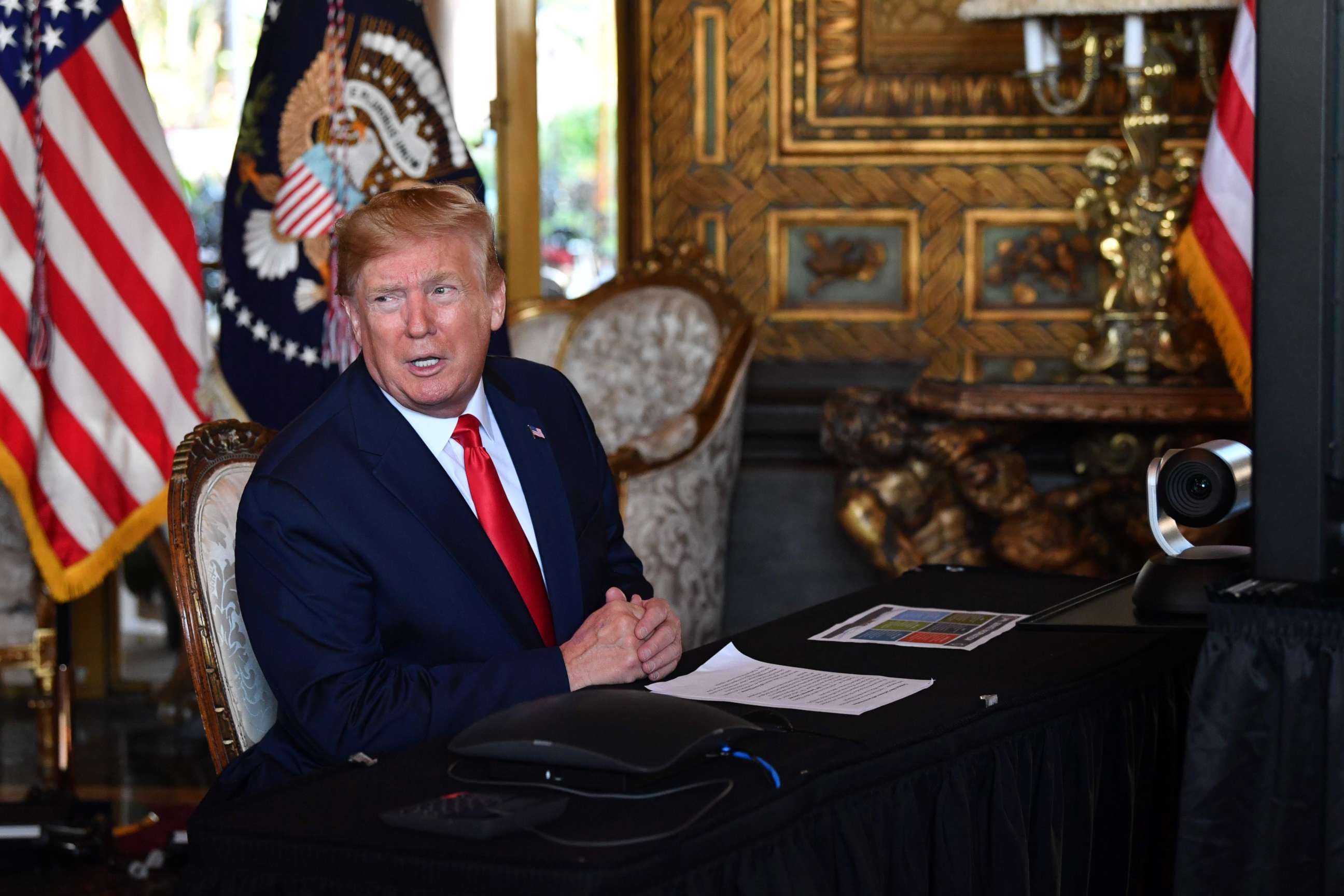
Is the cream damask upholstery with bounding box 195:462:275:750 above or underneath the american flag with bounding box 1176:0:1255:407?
underneath

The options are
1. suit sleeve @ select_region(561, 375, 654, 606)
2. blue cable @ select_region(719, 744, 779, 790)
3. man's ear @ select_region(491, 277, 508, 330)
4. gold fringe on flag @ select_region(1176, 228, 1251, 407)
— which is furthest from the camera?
gold fringe on flag @ select_region(1176, 228, 1251, 407)

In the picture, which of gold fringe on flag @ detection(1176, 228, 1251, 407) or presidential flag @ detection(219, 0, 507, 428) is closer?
gold fringe on flag @ detection(1176, 228, 1251, 407)

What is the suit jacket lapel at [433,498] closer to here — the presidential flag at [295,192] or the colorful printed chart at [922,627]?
the colorful printed chart at [922,627]

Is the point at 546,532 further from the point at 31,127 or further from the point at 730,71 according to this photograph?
the point at 730,71

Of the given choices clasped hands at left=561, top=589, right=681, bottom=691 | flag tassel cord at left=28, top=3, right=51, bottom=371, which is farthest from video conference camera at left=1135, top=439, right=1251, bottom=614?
flag tassel cord at left=28, top=3, right=51, bottom=371

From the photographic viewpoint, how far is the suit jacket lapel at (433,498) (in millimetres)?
1999

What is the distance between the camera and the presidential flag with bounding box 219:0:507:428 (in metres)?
3.85

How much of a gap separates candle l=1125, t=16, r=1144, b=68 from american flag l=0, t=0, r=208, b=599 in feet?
7.72

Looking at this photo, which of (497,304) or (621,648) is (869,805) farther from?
(497,304)

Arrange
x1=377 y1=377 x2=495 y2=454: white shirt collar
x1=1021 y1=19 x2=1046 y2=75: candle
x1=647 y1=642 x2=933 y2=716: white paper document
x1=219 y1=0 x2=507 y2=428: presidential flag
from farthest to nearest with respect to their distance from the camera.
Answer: x1=1021 y1=19 x2=1046 y2=75: candle → x1=219 y1=0 x2=507 y2=428: presidential flag → x1=377 y1=377 x2=495 y2=454: white shirt collar → x1=647 y1=642 x2=933 y2=716: white paper document

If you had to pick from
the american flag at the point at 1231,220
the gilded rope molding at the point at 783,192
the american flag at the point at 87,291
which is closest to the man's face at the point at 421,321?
the american flag at the point at 87,291

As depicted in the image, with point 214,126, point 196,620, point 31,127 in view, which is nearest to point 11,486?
point 31,127

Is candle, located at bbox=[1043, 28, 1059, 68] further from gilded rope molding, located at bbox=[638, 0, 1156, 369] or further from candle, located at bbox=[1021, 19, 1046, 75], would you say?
gilded rope molding, located at bbox=[638, 0, 1156, 369]

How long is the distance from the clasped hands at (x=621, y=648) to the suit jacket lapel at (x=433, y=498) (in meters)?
0.12
